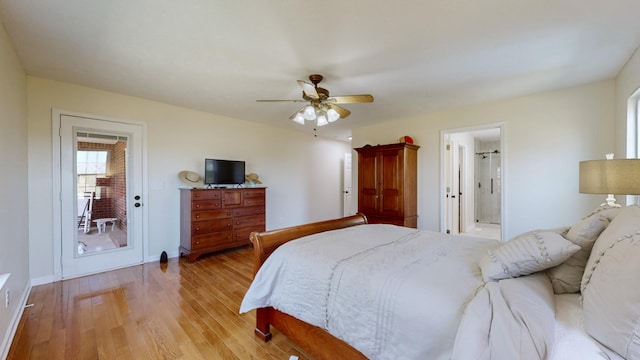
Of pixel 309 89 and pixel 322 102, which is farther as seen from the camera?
pixel 322 102

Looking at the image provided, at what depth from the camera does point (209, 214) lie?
158 inches

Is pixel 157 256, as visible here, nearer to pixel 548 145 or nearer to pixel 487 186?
pixel 548 145

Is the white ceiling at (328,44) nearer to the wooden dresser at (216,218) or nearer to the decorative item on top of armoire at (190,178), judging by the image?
the decorative item on top of armoire at (190,178)

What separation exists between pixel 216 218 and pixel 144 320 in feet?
6.32

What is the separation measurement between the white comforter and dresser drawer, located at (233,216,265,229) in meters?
2.59

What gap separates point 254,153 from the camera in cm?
520

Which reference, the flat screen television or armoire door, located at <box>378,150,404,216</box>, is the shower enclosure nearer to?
armoire door, located at <box>378,150,404,216</box>

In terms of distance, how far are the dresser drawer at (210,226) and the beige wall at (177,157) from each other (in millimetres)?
543

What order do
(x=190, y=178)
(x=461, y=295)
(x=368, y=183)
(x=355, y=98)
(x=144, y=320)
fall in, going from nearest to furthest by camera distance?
(x=461, y=295), (x=144, y=320), (x=355, y=98), (x=190, y=178), (x=368, y=183)

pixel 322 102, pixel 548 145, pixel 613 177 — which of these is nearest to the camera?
pixel 613 177

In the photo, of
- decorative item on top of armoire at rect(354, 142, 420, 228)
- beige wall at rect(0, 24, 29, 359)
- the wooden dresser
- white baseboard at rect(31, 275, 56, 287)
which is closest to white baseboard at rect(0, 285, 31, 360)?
beige wall at rect(0, 24, 29, 359)

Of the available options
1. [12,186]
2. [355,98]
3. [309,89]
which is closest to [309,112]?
[309,89]

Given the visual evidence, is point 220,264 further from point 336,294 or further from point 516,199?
point 516,199

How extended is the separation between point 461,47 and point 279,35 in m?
1.61
